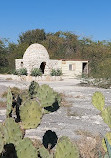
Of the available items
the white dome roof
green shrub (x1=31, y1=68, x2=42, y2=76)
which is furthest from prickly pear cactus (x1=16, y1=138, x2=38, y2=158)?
the white dome roof

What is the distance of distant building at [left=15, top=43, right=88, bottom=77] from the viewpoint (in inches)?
852

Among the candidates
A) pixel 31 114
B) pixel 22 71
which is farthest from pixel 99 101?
pixel 22 71

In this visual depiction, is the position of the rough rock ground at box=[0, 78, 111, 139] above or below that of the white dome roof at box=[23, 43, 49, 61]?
below

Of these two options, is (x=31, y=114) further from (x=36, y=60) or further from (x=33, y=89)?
(x=36, y=60)

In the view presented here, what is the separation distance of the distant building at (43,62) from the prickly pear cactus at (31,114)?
59.6ft

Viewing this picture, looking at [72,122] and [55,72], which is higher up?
[55,72]

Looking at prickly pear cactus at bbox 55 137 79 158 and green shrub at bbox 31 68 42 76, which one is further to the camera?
green shrub at bbox 31 68 42 76

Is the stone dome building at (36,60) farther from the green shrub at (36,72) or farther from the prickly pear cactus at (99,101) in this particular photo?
the prickly pear cactus at (99,101)

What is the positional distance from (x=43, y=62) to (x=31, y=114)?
67.7ft

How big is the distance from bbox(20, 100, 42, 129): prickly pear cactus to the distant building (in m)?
18.2

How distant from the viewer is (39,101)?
2.48 m

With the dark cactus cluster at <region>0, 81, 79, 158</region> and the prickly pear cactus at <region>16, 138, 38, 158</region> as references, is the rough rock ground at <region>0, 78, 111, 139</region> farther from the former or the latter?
the prickly pear cactus at <region>16, 138, 38, 158</region>

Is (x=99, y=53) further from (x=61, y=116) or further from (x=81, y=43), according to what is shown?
(x=61, y=116)

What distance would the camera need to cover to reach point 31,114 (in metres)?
2.33
